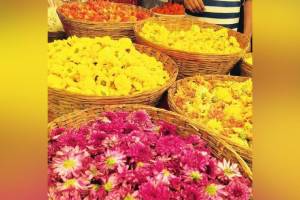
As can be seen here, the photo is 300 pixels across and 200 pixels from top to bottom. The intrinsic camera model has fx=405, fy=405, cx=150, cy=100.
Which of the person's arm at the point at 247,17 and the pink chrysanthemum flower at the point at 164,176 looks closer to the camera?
the pink chrysanthemum flower at the point at 164,176

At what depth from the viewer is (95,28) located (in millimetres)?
2756

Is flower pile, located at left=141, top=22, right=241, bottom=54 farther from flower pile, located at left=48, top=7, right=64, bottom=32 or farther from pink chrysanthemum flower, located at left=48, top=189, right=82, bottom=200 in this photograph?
pink chrysanthemum flower, located at left=48, top=189, right=82, bottom=200

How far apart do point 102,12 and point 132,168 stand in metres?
2.10

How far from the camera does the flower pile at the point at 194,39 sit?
2642 millimetres

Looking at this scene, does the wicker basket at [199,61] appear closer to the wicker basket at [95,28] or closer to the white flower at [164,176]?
the wicker basket at [95,28]

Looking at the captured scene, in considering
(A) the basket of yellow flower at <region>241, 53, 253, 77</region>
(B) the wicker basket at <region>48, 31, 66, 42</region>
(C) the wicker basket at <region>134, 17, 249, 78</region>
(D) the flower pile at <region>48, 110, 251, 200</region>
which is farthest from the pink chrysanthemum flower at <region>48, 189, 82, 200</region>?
(B) the wicker basket at <region>48, 31, 66, 42</region>

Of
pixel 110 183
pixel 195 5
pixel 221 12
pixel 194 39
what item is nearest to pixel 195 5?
pixel 195 5

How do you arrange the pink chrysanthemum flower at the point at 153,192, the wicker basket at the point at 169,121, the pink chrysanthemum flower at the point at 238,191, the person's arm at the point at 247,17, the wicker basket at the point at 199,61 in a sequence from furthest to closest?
the person's arm at the point at 247,17, the wicker basket at the point at 199,61, the wicker basket at the point at 169,121, the pink chrysanthemum flower at the point at 238,191, the pink chrysanthemum flower at the point at 153,192

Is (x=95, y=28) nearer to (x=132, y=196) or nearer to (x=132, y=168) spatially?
(x=132, y=168)

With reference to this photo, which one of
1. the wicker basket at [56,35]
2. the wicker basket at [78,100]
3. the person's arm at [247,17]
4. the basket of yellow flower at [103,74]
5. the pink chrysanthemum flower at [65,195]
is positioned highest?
the person's arm at [247,17]

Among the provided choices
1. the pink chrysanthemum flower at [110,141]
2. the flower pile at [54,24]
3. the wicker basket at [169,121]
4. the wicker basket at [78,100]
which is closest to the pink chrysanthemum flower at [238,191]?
the wicker basket at [169,121]

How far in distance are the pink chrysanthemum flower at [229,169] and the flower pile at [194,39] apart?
114 cm

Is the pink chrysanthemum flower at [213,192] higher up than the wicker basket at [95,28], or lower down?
lower down
